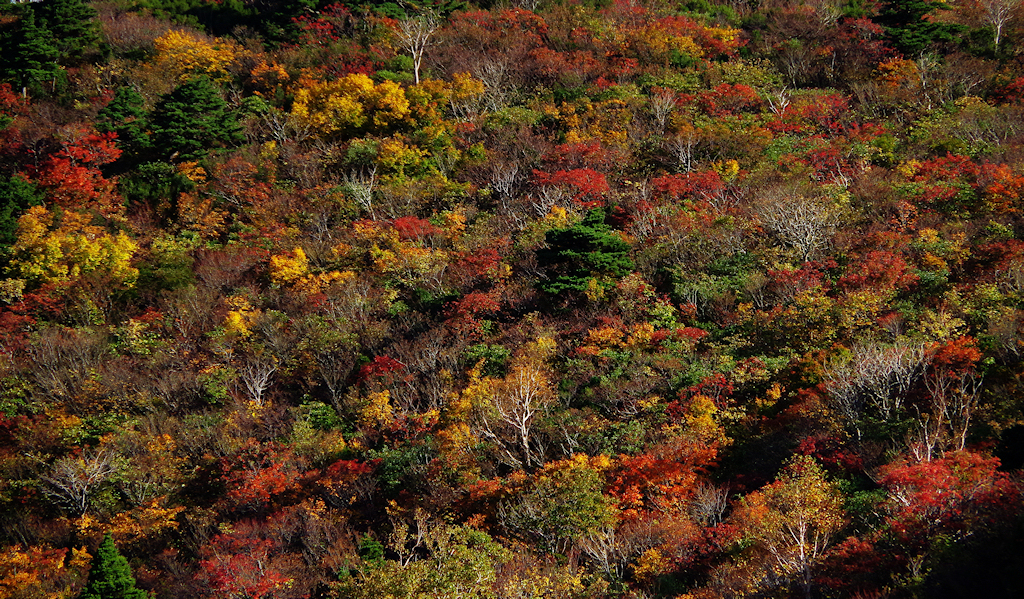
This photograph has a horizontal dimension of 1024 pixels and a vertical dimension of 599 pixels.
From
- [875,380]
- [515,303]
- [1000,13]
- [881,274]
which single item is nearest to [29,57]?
[515,303]

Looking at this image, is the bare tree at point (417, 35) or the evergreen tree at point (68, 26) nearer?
the bare tree at point (417, 35)

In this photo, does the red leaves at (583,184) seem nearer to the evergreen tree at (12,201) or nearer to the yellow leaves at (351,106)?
the yellow leaves at (351,106)

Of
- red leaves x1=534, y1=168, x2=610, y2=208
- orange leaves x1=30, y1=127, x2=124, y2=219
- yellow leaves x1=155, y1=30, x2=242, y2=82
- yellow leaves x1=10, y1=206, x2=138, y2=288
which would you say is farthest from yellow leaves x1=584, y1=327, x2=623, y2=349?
yellow leaves x1=155, y1=30, x2=242, y2=82

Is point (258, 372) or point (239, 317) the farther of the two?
point (239, 317)

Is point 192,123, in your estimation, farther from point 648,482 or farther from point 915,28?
point 915,28

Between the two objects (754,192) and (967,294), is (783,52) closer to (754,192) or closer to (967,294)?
(754,192)

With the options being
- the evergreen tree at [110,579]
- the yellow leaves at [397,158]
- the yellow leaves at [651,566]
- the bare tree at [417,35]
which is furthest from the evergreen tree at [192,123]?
the yellow leaves at [651,566]
